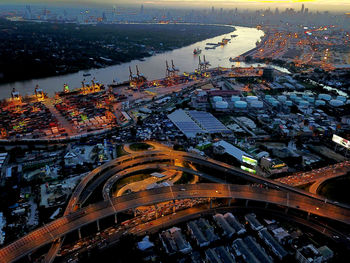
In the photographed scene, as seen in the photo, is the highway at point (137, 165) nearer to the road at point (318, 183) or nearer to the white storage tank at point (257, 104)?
the road at point (318, 183)

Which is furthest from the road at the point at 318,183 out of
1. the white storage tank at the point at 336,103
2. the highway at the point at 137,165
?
the white storage tank at the point at 336,103

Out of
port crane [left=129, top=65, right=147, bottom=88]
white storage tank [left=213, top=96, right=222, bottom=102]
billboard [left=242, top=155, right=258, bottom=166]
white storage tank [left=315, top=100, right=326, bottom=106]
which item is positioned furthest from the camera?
port crane [left=129, top=65, right=147, bottom=88]

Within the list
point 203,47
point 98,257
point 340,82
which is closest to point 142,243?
point 98,257

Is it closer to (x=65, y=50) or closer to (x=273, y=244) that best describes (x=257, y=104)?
(x=273, y=244)

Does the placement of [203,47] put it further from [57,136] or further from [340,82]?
[57,136]

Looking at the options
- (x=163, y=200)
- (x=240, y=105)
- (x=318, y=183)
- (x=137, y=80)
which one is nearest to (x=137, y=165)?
(x=163, y=200)

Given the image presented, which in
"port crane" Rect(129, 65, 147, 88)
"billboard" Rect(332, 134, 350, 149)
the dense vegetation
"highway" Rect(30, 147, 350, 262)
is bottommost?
"highway" Rect(30, 147, 350, 262)

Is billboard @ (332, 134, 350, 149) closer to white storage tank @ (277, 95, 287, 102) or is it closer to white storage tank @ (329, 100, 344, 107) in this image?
white storage tank @ (277, 95, 287, 102)

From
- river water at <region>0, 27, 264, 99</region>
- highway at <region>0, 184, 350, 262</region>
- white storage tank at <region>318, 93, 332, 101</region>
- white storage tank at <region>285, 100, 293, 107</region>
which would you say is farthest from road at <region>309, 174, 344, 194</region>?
river water at <region>0, 27, 264, 99</region>
